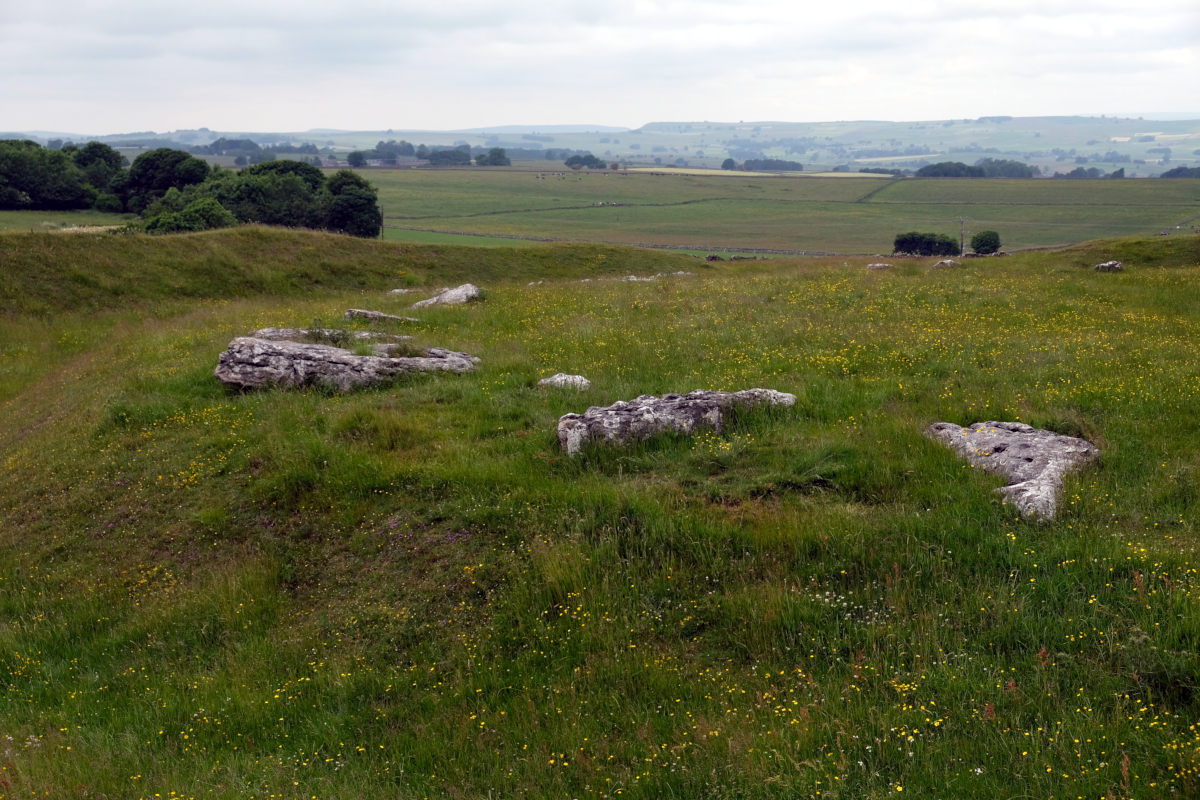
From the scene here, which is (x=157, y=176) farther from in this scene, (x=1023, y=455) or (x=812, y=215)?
(x=812, y=215)

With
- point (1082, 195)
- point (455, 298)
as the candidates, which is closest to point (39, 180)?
point (455, 298)

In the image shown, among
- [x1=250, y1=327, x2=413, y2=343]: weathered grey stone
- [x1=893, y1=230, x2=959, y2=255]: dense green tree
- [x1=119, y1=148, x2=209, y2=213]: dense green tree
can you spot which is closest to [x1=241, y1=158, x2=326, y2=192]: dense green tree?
[x1=119, y1=148, x2=209, y2=213]: dense green tree

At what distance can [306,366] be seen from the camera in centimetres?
1541

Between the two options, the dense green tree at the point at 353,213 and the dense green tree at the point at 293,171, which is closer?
the dense green tree at the point at 353,213

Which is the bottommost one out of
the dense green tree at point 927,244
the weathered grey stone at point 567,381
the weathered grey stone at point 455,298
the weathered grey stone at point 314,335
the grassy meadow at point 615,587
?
the grassy meadow at point 615,587

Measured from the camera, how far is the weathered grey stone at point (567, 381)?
13.8 m

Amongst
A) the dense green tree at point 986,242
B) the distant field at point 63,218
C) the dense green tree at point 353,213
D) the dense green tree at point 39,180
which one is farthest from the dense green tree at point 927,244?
the dense green tree at point 39,180

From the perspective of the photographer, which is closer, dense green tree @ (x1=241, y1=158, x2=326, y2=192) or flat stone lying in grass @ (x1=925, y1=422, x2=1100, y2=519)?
flat stone lying in grass @ (x1=925, y1=422, x2=1100, y2=519)

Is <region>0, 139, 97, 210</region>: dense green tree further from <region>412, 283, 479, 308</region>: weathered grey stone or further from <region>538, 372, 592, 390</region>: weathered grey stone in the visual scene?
<region>538, 372, 592, 390</region>: weathered grey stone

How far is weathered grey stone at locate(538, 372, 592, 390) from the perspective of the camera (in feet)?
45.1

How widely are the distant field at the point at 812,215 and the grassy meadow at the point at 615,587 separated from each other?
10726cm

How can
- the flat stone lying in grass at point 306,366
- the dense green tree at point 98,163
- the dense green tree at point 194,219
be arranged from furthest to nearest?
the dense green tree at point 98,163 → the dense green tree at point 194,219 → the flat stone lying in grass at point 306,366

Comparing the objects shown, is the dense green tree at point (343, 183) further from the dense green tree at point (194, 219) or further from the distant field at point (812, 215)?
the distant field at point (812, 215)

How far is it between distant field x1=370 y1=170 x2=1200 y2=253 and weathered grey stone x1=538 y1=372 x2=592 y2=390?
106 meters
